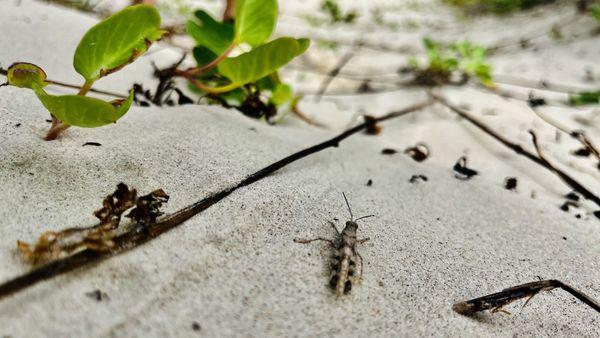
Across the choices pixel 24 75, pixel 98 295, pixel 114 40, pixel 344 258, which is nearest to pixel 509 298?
pixel 344 258

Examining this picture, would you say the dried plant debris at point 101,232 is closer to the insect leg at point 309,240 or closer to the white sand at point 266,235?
the white sand at point 266,235

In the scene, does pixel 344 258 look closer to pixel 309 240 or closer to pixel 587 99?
pixel 309 240

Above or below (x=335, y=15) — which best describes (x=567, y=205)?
above

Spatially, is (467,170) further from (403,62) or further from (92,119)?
(403,62)

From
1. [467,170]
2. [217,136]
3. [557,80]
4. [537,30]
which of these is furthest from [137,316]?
[537,30]

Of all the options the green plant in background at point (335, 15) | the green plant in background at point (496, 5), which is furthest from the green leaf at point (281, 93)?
the green plant in background at point (496, 5)

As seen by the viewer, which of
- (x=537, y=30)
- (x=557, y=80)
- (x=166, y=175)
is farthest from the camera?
(x=537, y=30)

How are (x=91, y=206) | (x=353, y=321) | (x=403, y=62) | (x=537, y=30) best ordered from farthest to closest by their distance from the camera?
(x=537, y=30) < (x=403, y=62) < (x=91, y=206) < (x=353, y=321)
